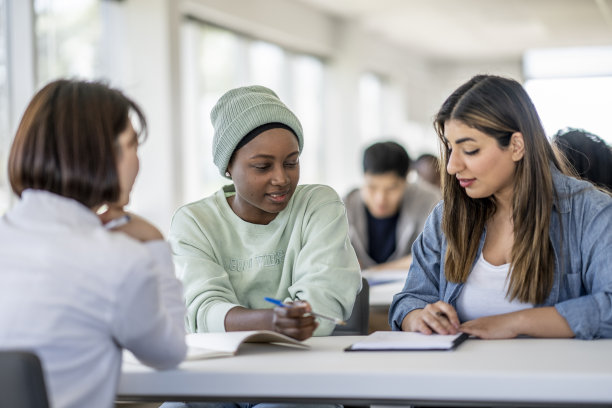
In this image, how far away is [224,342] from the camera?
1.65 metres

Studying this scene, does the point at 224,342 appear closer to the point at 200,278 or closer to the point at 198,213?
the point at 200,278

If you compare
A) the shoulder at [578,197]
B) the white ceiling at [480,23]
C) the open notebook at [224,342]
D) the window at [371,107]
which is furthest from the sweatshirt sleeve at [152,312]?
Result: the window at [371,107]

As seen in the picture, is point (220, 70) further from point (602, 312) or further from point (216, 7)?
point (602, 312)

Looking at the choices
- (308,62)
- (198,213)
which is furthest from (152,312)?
(308,62)

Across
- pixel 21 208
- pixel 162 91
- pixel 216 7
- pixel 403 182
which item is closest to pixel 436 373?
pixel 21 208

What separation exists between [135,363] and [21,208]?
1.39ft

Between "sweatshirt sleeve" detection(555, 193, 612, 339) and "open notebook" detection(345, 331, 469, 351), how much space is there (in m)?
0.25

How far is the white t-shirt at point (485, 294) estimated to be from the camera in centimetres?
195

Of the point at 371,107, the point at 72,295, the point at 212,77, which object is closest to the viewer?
the point at 72,295

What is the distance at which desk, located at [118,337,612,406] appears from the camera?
4.30 feet

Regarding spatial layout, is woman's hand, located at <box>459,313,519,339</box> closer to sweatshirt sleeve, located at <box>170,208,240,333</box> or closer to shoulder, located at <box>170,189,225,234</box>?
sweatshirt sleeve, located at <box>170,208,240,333</box>

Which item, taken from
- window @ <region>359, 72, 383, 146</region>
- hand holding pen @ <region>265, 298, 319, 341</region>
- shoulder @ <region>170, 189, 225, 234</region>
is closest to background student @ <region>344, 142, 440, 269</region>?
shoulder @ <region>170, 189, 225, 234</region>

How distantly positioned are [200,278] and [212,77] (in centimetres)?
558

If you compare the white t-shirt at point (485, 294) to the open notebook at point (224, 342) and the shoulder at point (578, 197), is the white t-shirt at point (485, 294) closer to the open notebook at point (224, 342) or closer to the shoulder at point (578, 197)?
the shoulder at point (578, 197)
